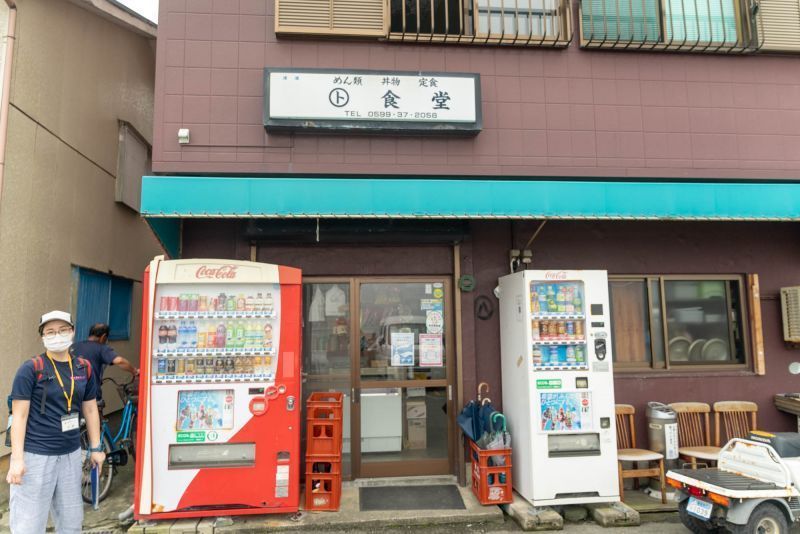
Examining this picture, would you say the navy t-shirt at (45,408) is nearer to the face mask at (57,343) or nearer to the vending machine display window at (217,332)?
the face mask at (57,343)

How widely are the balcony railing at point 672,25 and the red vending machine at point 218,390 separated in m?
5.23

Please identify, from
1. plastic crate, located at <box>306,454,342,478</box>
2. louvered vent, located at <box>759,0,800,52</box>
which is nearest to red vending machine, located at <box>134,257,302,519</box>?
plastic crate, located at <box>306,454,342,478</box>

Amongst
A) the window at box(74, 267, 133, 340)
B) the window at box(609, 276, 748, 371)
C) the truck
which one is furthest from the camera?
the window at box(74, 267, 133, 340)

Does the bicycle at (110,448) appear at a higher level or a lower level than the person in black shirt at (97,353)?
lower

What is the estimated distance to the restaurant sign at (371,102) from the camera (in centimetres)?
586

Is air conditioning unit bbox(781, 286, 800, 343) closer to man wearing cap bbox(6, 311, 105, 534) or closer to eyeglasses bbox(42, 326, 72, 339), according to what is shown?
man wearing cap bbox(6, 311, 105, 534)

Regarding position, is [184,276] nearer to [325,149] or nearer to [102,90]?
[325,149]

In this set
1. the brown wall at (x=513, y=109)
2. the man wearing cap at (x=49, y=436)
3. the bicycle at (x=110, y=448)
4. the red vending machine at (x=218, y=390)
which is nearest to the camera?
the man wearing cap at (x=49, y=436)

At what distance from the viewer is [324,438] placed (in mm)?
5180

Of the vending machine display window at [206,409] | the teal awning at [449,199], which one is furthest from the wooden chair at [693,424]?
the vending machine display window at [206,409]

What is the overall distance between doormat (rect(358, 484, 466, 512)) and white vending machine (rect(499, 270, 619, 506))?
30.5 inches

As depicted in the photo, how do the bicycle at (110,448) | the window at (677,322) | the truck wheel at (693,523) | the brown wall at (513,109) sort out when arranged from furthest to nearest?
1. the window at (677,322)
2. the brown wall at (513,109)
3. the bicycle at (110,448)
4. the truck wheel at (693,523)

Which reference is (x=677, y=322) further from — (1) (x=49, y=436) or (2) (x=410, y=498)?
(1) (x=49, y=436)

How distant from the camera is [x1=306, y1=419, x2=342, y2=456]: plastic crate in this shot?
518cm
